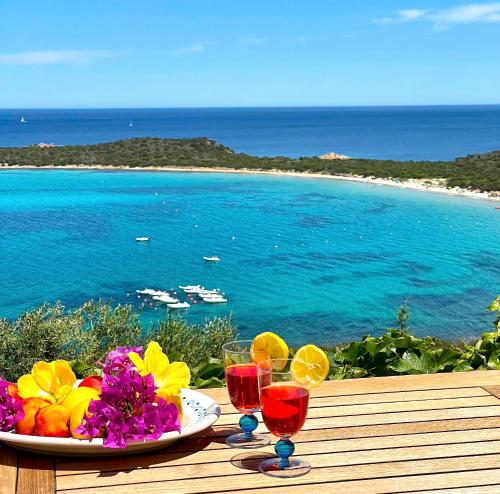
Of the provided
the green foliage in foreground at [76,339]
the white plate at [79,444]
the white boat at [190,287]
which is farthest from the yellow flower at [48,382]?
the white boat at [190,287]

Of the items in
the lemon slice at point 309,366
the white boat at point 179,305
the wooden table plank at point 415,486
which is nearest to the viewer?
the wooden table plank at point 415,486

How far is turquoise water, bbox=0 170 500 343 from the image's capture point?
17719 millimetres

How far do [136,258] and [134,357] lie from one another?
→ 20.9 meters

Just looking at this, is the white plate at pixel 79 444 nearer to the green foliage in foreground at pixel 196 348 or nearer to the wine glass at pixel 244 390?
the wine glass at pixel 244 390

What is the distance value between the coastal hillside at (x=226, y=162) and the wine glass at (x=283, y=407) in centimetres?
3649

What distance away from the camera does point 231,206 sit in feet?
108

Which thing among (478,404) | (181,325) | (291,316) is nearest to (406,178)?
(291,316)

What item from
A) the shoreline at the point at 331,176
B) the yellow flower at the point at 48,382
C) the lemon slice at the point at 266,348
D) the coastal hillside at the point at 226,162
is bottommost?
the shoreline at the point at 331,176

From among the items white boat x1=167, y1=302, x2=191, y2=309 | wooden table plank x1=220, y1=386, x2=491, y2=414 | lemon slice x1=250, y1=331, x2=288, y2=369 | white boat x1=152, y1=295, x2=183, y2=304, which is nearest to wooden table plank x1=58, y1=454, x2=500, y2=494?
lemon slice x1=250, y1=331, x2=288, y2=369

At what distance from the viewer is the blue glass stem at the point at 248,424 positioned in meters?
2.16

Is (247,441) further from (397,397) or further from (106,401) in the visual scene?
(397,397)

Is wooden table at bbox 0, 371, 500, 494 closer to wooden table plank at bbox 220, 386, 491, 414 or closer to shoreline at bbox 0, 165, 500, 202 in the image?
wooden table plank at bbox 220, 386, 491, 414

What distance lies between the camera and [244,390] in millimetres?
2107

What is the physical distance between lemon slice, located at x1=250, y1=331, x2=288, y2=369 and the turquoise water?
524 inches
